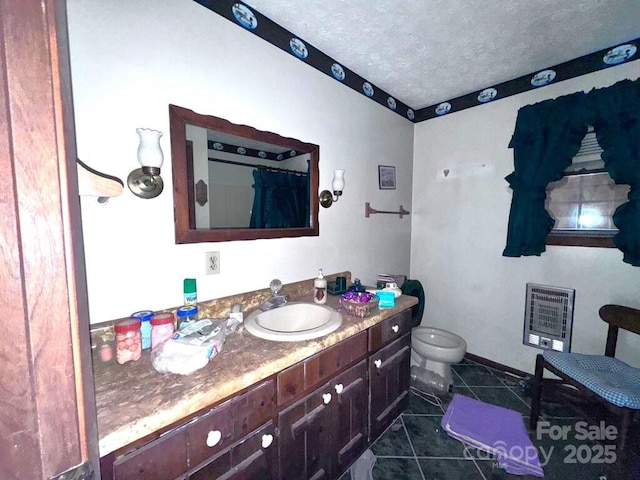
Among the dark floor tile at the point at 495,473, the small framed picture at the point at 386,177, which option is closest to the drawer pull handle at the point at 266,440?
the dark floor tile at the point at 495,473

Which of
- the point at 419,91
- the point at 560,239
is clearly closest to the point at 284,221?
the point at 419,91

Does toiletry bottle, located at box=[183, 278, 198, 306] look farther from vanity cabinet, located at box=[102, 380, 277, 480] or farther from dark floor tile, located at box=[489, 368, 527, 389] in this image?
dark floor tile, located at box=[489, 368, 527, 389]

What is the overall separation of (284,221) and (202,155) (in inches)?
21.5

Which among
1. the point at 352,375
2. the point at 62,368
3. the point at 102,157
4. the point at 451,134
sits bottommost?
the point at 352,375

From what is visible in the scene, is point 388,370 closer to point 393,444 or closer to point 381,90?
point 393,444

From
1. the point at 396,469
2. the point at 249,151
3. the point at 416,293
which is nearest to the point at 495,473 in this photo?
the point at 396,469

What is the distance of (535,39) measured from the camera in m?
1.52

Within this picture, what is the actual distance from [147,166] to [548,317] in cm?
268

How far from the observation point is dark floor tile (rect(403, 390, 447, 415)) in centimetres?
173

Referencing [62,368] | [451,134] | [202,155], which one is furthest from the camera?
[451,134]

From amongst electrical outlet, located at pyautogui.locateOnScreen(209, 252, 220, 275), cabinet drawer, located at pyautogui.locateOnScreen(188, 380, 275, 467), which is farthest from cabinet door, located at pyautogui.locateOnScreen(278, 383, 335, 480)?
electrical outlet, located at pyautogui.locateOnScreen(209, 252, 220, 275)

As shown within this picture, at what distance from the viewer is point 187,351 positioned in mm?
823

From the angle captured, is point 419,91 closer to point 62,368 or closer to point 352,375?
point 352,375

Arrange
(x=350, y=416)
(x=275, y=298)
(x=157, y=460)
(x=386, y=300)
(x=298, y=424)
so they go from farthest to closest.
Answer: (x=386, y=300) → (x=275, y=298) → (x=350, y=416) → (x=298, y=424) → (x=157, y=460)
